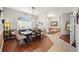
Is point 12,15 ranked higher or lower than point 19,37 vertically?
higher

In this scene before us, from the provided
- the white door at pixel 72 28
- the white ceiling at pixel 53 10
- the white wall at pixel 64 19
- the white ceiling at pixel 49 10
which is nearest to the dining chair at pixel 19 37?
the white ceiling at pixel 49 10

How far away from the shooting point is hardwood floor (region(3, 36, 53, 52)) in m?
2.00

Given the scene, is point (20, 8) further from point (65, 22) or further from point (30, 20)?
point (65, 22)

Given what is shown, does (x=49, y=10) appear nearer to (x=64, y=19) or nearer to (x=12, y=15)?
(x=64, y=19)

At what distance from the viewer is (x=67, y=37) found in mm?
2053

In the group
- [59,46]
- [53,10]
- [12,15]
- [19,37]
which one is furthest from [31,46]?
[53,10]

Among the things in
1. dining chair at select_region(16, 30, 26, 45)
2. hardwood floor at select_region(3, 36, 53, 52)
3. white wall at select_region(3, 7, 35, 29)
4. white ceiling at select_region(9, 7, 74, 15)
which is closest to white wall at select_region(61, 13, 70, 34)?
white ceiling at select_region(9, 7, 74, 15)

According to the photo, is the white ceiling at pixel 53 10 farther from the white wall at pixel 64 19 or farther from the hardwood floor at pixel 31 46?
the hardwood floor at pixel 31 46

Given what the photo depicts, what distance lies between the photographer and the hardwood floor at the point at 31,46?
6.56 ft

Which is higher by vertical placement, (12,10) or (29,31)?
(12,10)

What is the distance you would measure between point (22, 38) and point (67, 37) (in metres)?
0.74

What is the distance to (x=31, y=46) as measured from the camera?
2.04 meters

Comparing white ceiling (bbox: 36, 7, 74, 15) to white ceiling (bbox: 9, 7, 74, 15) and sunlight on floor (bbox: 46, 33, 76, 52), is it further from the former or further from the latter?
sunlight on floor (bbox: 46, 33, 76, 52)
